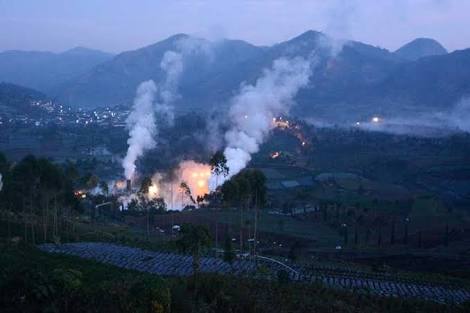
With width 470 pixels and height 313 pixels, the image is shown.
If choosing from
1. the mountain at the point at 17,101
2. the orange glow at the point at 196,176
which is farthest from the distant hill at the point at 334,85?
the orange glow at the point at 196,176

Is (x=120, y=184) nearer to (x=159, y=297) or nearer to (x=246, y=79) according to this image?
(x=159, y=297)

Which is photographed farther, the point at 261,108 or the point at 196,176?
the point at 261,108

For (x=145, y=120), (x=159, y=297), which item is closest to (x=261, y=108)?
(x=145, y=120)

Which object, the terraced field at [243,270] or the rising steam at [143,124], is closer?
the terraced field at [243,270]

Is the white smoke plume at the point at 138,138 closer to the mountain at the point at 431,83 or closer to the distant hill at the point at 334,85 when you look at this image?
the distant hill at the point at 334,85

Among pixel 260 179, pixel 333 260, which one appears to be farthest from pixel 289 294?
pixel 333 260

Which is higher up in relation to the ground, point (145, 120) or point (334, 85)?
point (334, 85)
